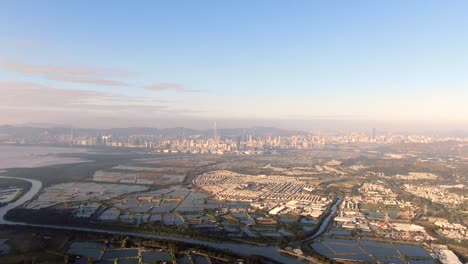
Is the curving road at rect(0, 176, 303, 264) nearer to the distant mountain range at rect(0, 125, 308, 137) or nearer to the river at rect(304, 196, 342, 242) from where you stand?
the river at rect(304, 196, 342, 242)

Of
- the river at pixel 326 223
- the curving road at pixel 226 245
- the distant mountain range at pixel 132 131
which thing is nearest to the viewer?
the curving road at pixel 226 245

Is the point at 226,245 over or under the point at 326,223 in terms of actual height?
under

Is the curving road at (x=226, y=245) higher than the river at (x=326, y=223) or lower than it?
lower

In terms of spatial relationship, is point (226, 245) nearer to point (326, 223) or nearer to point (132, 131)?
point (326, 223)

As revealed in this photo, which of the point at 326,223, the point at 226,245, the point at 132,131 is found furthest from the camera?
the point at 132,131

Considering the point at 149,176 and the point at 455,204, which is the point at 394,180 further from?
the point at 149,176

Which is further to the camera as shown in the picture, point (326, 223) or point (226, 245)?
point (326, 223)

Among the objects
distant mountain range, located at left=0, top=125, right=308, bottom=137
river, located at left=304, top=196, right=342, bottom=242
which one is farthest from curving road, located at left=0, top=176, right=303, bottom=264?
distant mountain range, located at left=0, top=125, right=308, bottom=137

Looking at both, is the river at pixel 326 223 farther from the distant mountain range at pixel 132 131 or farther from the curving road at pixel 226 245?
the distant mountain range at pixel 132 131

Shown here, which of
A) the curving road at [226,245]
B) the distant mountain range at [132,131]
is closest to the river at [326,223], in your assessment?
the curving road at [226,245]

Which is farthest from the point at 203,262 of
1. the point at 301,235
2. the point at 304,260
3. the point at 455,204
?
the point at 455,204

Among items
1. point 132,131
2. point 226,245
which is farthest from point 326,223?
point 132,131
